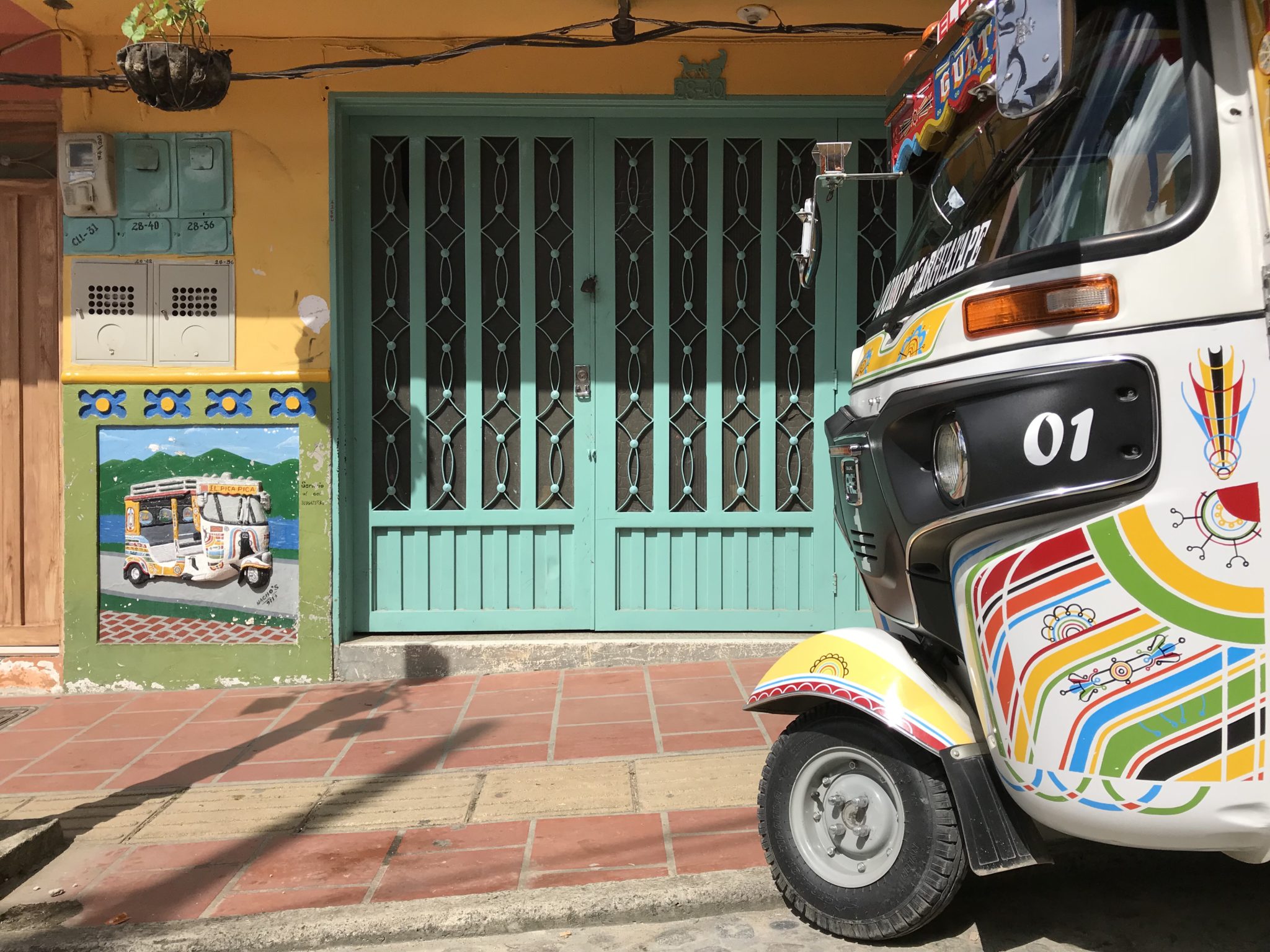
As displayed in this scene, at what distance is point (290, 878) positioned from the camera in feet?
10.8

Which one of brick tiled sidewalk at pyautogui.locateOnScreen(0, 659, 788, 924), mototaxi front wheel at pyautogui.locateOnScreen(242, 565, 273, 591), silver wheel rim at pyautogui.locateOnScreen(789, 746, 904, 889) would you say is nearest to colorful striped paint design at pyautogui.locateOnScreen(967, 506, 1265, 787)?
silver wheel rim at pyautogui.locateOnScreen(789, 746, 904, 889)

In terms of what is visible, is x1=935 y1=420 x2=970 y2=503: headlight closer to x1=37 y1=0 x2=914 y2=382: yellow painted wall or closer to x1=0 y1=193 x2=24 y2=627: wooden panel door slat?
x1=37 y1=0 x2=914 y2=382: yellow painted wall

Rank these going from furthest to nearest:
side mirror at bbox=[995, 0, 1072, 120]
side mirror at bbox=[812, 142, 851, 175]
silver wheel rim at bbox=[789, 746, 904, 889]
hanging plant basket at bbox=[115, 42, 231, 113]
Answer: hanging plant basket at bbox=[115, 42, 231, 113] → side mirror at bbox=[812, 142, 851, 175] → silver wheel rim at bbox=[789, 746, 904, 889] → side mirror at bbox=[995, 0, 1072, 120]

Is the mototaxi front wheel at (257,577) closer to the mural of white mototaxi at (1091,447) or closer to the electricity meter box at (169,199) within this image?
the electricity meter box at (169,199)

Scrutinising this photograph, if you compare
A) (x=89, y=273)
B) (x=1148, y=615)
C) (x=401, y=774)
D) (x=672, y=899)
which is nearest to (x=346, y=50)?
(x=89, y=273)

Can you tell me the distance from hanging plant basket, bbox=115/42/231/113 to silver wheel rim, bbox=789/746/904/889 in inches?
148

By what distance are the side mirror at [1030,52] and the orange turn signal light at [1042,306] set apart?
359 millimetres

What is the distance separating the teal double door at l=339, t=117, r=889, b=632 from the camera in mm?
5648

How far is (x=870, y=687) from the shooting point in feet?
8.79

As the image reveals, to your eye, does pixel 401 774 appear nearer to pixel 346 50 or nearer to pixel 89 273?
pixel 89 273

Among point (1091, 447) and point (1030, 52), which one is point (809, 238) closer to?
point (1030, 52)

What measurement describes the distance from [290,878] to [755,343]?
361cm

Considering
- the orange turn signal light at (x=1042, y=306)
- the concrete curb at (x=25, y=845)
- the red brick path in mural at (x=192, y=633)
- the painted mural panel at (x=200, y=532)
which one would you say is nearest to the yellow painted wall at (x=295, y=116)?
the painted mural panel at (x=200, y=532)

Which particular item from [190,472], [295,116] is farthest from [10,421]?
[295,116]
